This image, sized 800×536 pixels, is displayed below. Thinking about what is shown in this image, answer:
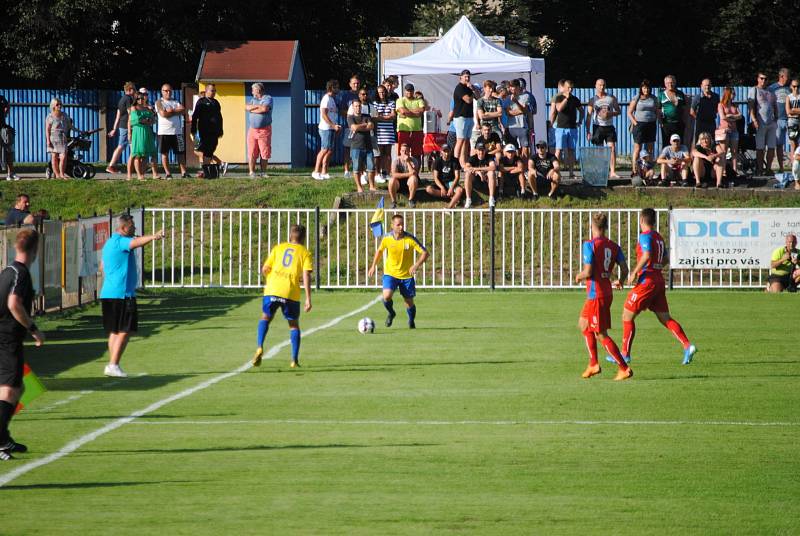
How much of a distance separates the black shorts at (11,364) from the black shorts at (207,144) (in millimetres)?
20594

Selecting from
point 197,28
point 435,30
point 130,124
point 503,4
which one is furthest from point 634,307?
point 435,30

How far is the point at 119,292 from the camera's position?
14.6 m

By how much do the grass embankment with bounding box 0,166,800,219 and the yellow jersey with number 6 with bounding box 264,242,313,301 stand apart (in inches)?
502

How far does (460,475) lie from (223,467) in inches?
68.1

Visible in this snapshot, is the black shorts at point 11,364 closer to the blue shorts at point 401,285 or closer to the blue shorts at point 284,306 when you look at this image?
the blue shorts at point 284,306

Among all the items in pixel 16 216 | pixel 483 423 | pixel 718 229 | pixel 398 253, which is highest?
pixel 16 216

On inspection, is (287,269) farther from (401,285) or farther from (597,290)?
(401,285)

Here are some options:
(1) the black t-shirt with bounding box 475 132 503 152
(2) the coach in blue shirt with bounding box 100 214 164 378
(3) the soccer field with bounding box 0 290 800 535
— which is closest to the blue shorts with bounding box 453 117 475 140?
(1) the black t-shirt with bounding box 475 132 503 152

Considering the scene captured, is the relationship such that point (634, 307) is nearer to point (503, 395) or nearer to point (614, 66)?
point (503, 395)

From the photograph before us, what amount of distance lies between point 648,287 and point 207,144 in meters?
17.3

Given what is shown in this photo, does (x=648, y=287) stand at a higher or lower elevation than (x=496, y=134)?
lower

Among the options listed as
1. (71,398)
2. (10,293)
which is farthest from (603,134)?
(10,293)

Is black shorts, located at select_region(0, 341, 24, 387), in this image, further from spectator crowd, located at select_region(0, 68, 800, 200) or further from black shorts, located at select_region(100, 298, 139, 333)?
spectator crowd, located at select_region(0, 68, 800, 200)

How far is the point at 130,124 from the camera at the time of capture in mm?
29547
